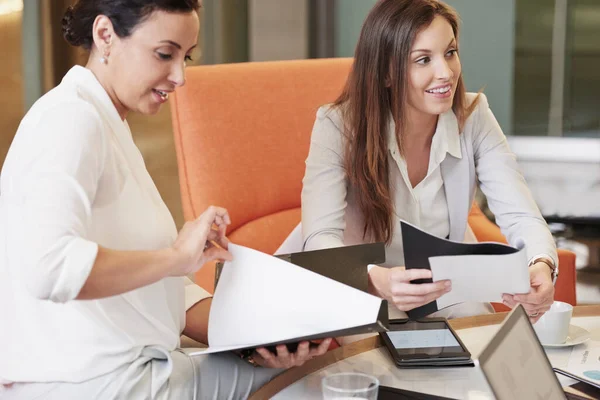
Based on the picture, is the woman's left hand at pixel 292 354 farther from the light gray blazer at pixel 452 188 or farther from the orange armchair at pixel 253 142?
the orange armchair at pixel 253 142

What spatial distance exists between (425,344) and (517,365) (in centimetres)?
43

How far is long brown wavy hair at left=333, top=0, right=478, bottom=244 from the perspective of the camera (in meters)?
1.98

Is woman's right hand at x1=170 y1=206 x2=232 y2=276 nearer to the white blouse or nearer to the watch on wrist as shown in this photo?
the white blouse

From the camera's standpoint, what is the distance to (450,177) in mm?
2115

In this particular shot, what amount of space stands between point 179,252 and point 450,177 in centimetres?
99

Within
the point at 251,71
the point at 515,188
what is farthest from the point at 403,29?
the point at 251,71

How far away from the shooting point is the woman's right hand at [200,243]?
1.31 metres

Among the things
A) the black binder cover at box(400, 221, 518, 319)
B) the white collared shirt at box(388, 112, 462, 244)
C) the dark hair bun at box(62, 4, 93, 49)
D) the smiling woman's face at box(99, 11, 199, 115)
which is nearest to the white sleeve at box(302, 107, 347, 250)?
the white collared shirt at box(388, 112, 462, 244)

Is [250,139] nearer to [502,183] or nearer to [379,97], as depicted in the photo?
[379,97]

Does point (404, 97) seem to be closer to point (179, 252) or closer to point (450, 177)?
point (450, 177)

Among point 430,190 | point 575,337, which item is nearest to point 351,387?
point 575,337

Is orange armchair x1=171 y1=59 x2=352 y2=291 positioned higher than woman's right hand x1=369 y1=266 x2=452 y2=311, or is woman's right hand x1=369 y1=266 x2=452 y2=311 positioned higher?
orange armchair x1=171 y1=59 x2=352 y2=291

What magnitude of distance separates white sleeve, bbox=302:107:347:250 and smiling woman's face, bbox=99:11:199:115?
61 cm

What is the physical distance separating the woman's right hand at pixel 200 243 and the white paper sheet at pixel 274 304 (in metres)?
0.04
